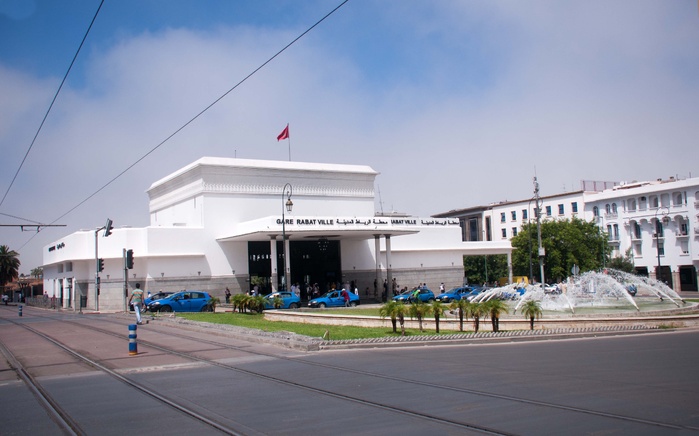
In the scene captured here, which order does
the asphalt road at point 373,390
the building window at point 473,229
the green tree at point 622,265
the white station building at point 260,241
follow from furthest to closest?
the building window at point 473,229, the green tree at point 622,265, the white station building at point 260,241, the asphalt road at point 373,390

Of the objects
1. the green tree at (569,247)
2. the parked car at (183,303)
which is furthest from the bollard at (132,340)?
the green tree at (569,247)

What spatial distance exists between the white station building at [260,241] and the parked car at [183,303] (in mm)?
6535

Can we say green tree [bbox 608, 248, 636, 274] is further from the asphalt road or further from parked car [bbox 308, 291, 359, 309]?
the asphalt road

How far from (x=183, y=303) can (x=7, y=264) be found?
70.0 meters

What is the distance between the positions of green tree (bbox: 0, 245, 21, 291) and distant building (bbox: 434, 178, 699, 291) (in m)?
76.9

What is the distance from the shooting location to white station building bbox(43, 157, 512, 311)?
4741 cm

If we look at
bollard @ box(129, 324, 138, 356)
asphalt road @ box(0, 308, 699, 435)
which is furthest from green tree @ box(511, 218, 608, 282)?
bollard @ box(129, 324, 138, 356)

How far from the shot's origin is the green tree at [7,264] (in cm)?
9425

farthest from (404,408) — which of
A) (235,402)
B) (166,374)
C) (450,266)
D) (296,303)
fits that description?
(450,266)

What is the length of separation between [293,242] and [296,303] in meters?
12.5

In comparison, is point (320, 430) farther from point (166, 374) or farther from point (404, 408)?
point (166, 374)

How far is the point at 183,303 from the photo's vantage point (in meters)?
39.6

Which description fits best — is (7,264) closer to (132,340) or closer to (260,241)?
(260,241)

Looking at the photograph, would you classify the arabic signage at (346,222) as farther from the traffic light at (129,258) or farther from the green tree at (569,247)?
the green tree at (569,247)
